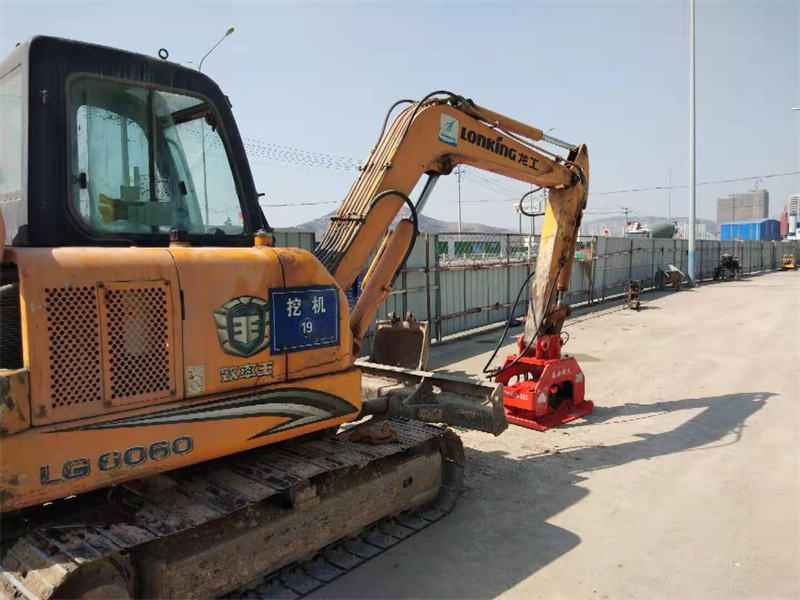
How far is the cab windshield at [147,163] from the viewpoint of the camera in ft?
10.9

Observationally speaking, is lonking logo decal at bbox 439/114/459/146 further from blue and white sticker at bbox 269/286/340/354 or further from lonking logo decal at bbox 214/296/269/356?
lonking logo decal at bbox 214/296/269/356

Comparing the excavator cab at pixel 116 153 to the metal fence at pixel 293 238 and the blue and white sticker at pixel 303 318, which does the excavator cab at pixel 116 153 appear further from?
the metal fence at pixel 293 238

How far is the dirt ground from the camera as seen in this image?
3922mm

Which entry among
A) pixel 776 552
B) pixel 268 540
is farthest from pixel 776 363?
pixel 268 540

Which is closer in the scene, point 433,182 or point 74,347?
point 74,347

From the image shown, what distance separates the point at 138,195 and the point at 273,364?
1.24 meters

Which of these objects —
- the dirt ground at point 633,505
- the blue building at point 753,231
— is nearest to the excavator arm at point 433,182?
the dirt ground at point 633,505

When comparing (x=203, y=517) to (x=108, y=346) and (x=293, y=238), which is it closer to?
(x=108, y=346)

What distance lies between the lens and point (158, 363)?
3.16 meters

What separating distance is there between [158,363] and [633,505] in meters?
3.92

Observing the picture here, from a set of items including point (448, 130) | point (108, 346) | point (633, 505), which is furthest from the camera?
point (448, 130)

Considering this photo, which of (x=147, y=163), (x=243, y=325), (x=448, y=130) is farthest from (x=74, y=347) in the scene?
(x=448, y=130)

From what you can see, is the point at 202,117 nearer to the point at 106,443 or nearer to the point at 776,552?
the point at 106,443

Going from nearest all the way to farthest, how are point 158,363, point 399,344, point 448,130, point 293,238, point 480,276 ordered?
point 158,363 → point 448,130 → point 399,344 → point 293,238 → point 480,276
